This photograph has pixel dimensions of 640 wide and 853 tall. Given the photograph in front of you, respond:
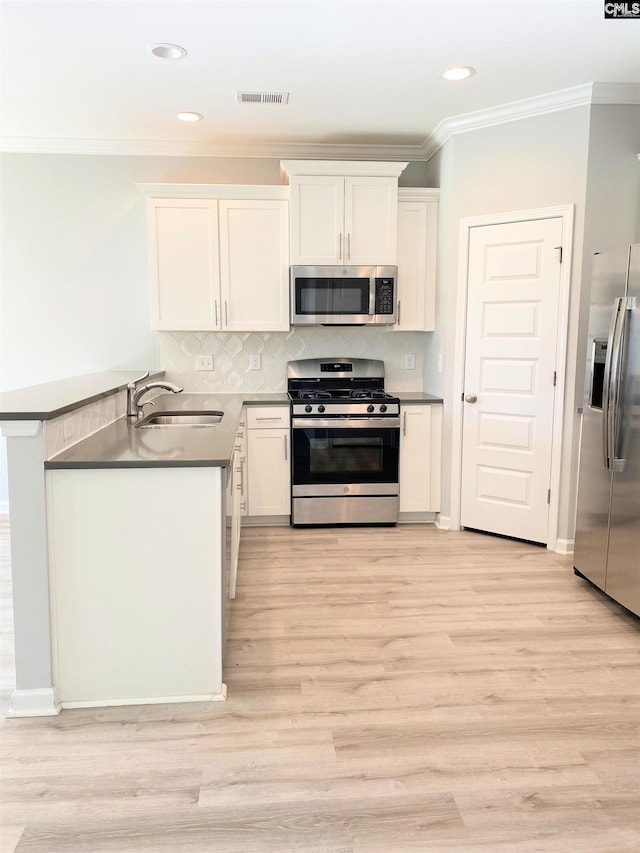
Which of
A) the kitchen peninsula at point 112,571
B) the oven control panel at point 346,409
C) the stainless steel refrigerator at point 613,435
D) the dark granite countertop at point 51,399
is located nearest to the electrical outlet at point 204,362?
the oven control panel at point 346,409

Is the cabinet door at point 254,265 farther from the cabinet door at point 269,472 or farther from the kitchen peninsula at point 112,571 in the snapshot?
the kitchen peninsula at point 112,571

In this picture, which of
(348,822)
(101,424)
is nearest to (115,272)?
(101,424)

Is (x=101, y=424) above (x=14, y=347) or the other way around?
the other way around

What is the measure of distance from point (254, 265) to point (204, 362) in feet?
2.76

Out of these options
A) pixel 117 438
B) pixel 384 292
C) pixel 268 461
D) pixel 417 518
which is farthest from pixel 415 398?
pixel 117 438

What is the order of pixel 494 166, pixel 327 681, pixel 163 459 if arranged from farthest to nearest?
pixel 494 166 < pixel 327 681 < pixel 163 459

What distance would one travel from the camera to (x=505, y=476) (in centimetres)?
390

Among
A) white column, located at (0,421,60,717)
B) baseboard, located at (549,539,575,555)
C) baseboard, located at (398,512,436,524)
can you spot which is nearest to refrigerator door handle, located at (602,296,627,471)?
baseboard, located at (549,539,575,555)

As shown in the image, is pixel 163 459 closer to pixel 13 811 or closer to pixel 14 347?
pixel 13 811

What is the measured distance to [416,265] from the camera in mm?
4301

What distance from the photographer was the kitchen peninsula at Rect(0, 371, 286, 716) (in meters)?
2.04

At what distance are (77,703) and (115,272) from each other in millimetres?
3195

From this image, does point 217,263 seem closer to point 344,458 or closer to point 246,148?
point 246,148

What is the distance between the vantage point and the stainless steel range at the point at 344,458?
13.4 ft
